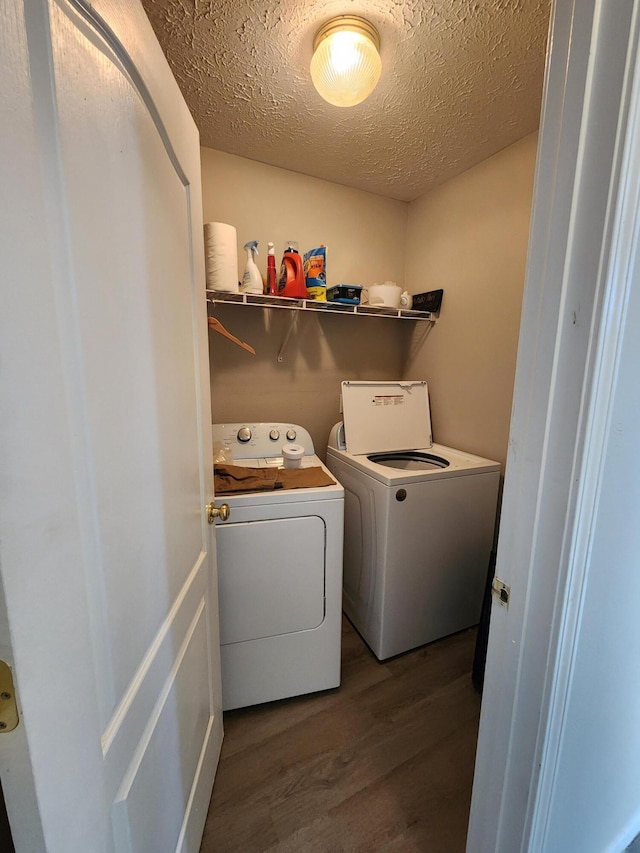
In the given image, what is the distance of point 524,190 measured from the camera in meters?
1.71

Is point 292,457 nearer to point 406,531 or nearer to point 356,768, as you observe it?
point 406,531

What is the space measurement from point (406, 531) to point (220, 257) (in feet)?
5.12

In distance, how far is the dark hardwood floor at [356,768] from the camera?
3.67 ft

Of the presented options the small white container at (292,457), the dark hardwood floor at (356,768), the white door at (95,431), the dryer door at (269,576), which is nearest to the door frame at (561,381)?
the dark hardwood floor at (356,768)

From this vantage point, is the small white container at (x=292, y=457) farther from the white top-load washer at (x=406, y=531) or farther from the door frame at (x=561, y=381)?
the door frame at (x=561, y=381)

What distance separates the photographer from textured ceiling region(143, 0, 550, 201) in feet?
3.64

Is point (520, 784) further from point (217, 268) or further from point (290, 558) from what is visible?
point (217, 268)

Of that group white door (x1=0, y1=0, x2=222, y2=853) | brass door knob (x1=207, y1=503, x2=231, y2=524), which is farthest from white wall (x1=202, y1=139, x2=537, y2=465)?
white door (x1=0, y1=0, x2=222, y2=853)

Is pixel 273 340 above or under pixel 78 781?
above

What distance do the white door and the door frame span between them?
2.32ft

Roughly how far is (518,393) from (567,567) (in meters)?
0.32

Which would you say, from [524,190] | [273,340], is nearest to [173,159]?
[273,340]

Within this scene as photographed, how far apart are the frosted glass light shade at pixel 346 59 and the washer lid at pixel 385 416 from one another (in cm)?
128

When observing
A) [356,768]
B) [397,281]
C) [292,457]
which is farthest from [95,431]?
[397,281]
